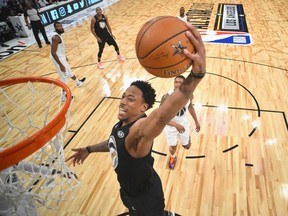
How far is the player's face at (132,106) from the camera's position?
1.87 m

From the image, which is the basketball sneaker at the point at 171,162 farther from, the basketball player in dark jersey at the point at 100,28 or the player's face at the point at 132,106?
the basketball player in dark jersey at the point at 100,28

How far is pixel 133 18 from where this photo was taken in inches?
488

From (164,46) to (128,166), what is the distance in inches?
36.8

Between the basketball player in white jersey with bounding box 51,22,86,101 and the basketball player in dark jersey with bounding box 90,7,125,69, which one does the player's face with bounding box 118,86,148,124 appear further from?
the basketball player in dark jersey with bounding box 90,7,125,69

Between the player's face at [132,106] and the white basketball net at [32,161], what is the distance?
71 cm

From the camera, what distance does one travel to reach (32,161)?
252cm

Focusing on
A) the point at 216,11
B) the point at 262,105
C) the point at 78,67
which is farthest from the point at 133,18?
the point at 262,105

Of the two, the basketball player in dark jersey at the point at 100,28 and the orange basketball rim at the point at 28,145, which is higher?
the orange basketball rim at the point at 28,145

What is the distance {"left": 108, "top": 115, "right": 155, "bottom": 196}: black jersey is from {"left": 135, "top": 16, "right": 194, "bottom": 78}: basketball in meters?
0.50

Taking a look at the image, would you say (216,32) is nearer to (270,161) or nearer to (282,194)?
(270,161)

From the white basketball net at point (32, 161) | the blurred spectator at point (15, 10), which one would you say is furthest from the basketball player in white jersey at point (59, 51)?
the blurred spectator at point (15, 10)

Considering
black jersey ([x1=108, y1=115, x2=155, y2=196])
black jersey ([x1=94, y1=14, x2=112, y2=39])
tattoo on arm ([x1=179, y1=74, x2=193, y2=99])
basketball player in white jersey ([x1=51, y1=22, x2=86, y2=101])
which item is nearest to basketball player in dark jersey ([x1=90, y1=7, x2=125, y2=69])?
black jersey ([x1=94, y1=14, x2=112, y2=39])

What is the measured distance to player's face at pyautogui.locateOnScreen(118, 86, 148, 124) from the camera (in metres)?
1.87

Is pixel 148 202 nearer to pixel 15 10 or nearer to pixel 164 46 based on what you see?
pixel 164 46
